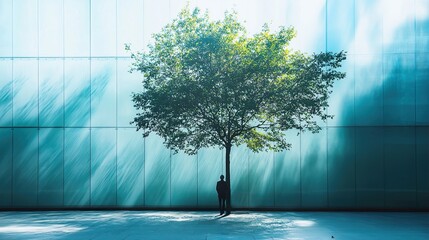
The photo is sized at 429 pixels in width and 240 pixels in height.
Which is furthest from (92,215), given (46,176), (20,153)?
(20,153)

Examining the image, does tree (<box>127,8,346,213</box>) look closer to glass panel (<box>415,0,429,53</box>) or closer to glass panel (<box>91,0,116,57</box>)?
glass panel (<box>91,0,116,57</box>)

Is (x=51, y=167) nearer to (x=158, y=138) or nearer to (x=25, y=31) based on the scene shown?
(x=158, y=138)

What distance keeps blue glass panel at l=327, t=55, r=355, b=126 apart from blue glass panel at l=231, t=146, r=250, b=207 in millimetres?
4142

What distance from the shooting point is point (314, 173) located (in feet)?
74.1

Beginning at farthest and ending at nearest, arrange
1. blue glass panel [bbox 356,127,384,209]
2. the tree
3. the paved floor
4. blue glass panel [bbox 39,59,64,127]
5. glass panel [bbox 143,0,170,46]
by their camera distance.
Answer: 1. glass panel [bbox 143,0,170,46]
2. blue glass panel [bbox 39,59,64,127]
3. blue glass panel [bbox 356,127,384,209]
4. the tree
5. the paved floor

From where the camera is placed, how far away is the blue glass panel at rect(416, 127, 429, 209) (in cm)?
2252

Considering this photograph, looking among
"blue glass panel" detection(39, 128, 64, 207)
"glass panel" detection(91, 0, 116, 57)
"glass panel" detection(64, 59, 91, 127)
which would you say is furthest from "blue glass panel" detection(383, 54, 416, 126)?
"blue glass panel" detection(39, 128, 64, 207)

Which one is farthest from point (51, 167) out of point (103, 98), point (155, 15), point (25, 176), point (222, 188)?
point (155, 15)

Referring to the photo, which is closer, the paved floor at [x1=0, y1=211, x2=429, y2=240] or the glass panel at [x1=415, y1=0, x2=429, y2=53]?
the paved floor at [x1=0, y1=211, x2=429, y2=240]

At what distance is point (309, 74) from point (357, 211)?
7.68m

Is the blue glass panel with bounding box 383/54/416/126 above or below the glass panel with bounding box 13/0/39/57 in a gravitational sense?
below

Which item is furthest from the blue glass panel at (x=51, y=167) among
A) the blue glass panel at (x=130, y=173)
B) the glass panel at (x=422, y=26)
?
the glass panel at (x=422, y=26)

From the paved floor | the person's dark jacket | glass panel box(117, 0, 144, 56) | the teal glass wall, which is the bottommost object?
the paved floor

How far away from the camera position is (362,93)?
22.6 meters
